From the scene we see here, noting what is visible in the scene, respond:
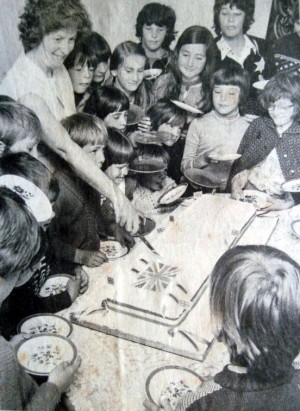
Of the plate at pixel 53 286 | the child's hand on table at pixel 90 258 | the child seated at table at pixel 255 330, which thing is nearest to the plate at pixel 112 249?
the child's hand on table at pixel 90 258

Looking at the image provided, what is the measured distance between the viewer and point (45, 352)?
1594 mm

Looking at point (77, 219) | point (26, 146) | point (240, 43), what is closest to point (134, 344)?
point (77, 219)

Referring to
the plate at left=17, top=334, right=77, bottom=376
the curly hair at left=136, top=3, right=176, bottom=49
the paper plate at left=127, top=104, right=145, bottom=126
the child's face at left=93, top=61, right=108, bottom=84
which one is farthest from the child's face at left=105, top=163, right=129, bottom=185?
the plate at left=17, top=334, right=77, bottom=376

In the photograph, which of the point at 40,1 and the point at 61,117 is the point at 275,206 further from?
the point at 40,1

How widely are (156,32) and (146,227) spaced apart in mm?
464

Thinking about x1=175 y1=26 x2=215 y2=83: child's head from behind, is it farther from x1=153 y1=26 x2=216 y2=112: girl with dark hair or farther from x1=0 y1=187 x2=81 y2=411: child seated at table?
x1=0 y1=187 x2=81 y2=411: child seated at table

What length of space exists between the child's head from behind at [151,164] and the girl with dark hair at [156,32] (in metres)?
0.19

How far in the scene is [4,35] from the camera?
1.49 meters

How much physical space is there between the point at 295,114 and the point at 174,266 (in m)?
0.46

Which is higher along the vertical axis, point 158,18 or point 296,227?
point 158,18

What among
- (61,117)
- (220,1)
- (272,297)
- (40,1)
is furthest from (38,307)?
(220,1)

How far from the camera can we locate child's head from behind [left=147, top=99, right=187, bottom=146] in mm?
1536

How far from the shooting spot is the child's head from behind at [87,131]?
5.03 feet

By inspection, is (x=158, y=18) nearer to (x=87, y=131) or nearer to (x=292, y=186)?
(x=87, y=131)
